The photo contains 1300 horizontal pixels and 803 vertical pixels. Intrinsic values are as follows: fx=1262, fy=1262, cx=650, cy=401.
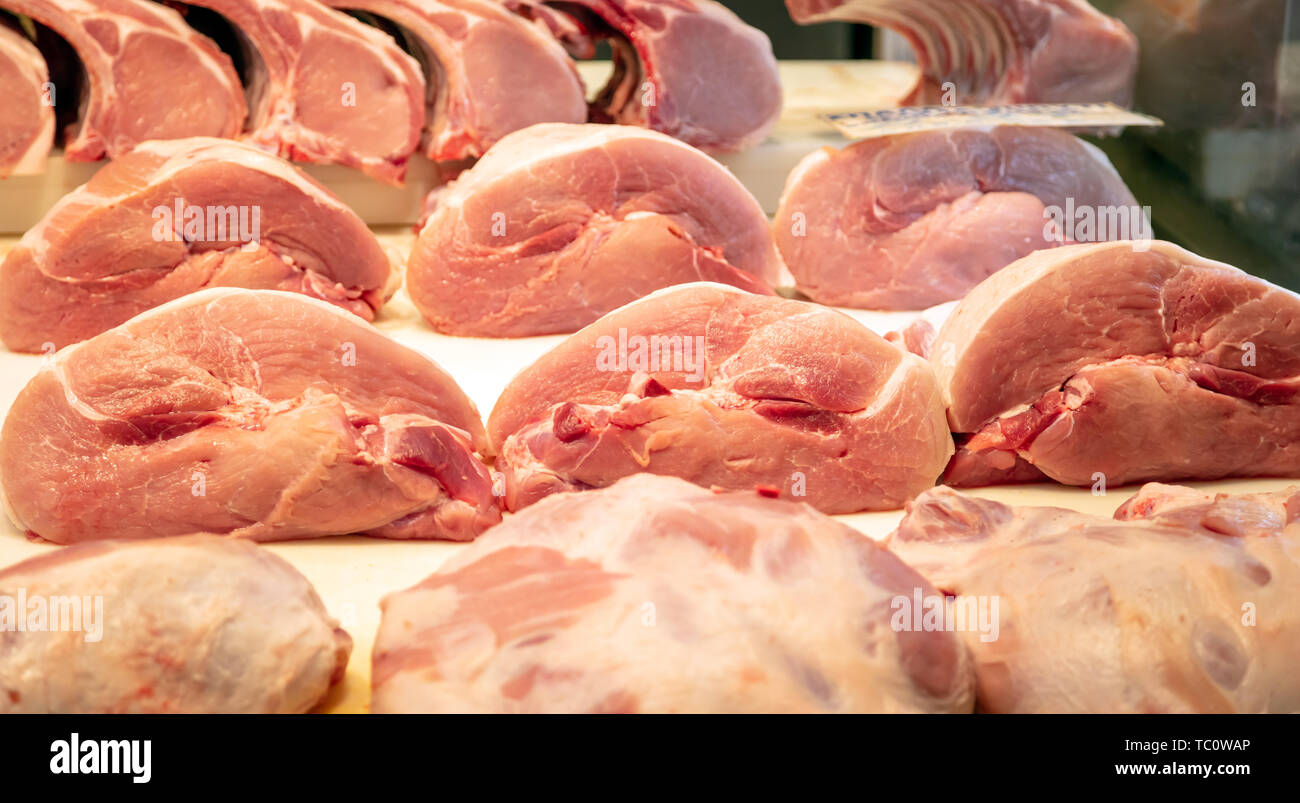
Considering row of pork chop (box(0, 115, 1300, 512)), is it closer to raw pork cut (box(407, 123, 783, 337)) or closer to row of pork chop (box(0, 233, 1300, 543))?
row of pork chop (box(0, 233, 1300, 543))

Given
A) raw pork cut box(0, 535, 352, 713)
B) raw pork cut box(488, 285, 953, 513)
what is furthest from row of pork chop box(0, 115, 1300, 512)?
raw pork cut box(0, 535, 352, 713)

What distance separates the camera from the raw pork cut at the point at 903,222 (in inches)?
136

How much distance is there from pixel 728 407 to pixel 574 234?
1072 millimetres

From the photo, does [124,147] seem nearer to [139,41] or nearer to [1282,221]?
[139,41]

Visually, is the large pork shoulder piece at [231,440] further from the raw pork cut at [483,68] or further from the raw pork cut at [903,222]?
the raw pork cut at [483,68]

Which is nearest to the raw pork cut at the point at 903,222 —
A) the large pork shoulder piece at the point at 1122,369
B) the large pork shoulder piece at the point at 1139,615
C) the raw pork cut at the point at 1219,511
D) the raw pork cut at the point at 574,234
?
the raw pork cut at the point at 574,234

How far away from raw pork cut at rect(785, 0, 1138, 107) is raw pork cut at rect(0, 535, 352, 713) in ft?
10.9

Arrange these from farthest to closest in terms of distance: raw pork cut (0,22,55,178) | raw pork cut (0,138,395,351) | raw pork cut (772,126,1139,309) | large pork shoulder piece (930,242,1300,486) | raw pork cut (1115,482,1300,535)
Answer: raw pork cut (0,22,55,178) < raw pork cut (772,126,1139,309) < raw pork cut (0,138,395,351) < large pork shoulder piece (930,242,1300,486) < raw pork cut (1115,482,1300,535)

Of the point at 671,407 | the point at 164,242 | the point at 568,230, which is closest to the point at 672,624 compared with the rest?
the point at 671,407

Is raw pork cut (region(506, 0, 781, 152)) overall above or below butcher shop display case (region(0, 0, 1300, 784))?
above

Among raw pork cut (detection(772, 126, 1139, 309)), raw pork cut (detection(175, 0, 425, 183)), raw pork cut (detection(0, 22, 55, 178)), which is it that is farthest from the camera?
raw pork cut (detection(175, 0, 425, 183))

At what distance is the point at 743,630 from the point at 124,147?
314cm

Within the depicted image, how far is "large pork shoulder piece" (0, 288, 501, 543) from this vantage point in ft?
7.27

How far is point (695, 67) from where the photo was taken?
4.09m
